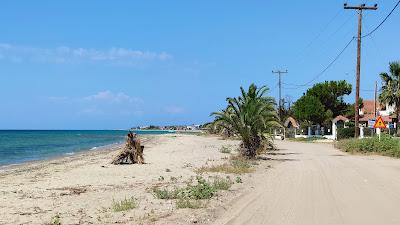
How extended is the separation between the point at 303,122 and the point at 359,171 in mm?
65358

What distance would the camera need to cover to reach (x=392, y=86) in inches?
2372

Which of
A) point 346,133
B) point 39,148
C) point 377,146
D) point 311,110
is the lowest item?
point 39,148

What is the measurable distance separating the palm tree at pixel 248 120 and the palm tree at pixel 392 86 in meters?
35.0

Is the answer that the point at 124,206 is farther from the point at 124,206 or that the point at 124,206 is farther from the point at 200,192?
the point at 200,192

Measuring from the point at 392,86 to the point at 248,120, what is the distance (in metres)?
37.4

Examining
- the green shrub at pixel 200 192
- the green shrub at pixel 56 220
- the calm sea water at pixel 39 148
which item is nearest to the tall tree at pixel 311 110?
the calm sea water at pixel 39 148

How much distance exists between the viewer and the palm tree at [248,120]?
27891 mm

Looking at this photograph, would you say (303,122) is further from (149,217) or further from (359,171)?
(149,217)

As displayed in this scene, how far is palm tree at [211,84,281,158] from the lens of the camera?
27.9 metres

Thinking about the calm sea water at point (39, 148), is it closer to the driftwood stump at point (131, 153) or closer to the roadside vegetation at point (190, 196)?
the driftwood stump at point (131, 153)

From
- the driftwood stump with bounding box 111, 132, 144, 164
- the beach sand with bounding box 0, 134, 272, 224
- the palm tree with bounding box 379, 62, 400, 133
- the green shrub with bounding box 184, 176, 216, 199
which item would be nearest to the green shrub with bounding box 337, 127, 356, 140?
the palm tree with bounding box 379, 62, 400, 133

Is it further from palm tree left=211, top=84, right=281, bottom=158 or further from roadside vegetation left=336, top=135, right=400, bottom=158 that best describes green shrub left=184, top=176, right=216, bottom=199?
roadside vegetation left=336, top=135, right=400, bottom=158

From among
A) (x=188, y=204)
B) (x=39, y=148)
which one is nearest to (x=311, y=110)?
(x=39, y=148)

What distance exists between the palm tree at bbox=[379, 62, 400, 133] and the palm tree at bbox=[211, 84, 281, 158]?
3495 centimetres
